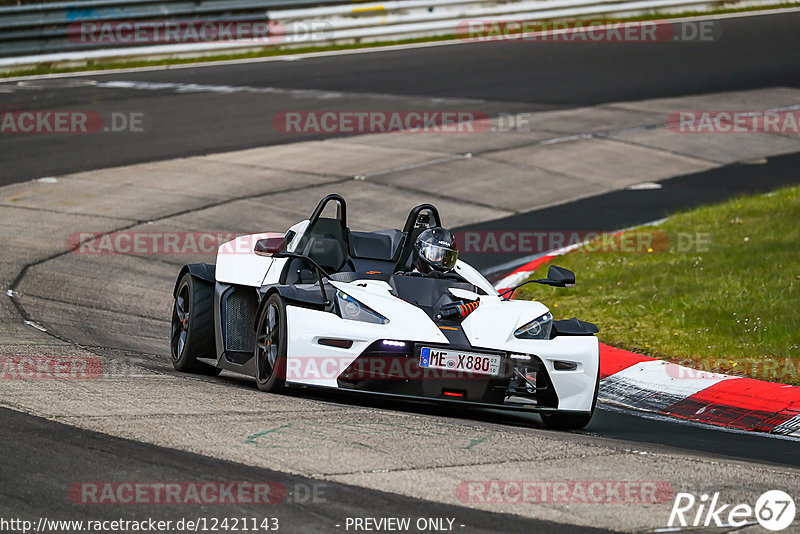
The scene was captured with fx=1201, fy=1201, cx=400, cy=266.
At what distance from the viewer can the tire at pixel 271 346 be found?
310 inches

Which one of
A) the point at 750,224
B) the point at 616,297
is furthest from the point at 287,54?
the point at 616,297

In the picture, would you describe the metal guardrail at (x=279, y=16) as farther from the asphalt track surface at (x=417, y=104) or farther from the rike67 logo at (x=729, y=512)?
the rike67 logo at (x=729, y=512)

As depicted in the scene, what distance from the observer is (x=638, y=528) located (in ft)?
17.6

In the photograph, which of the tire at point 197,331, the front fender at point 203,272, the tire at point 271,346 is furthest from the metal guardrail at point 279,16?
the tire at point 271,346

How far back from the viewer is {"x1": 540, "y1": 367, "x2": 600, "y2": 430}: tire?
321 inches

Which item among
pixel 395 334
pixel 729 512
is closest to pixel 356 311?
pixel 395 334

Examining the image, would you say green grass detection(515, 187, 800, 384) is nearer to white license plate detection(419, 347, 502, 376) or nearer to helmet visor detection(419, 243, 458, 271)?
helmet visor detection(419, 243, 458, 271)

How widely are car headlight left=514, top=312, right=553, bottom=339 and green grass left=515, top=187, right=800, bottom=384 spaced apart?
2.09 m

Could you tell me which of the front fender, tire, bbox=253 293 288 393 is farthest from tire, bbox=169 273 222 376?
tire, bbox=253 293 288 393

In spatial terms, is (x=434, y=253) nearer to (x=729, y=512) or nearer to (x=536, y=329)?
(x=536, y=329)

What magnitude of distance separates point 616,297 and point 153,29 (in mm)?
17256

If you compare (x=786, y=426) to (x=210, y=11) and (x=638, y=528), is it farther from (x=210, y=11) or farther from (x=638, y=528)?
(x=210, y=11)

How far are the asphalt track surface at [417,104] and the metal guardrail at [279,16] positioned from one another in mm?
1387

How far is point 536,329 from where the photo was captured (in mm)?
8102
